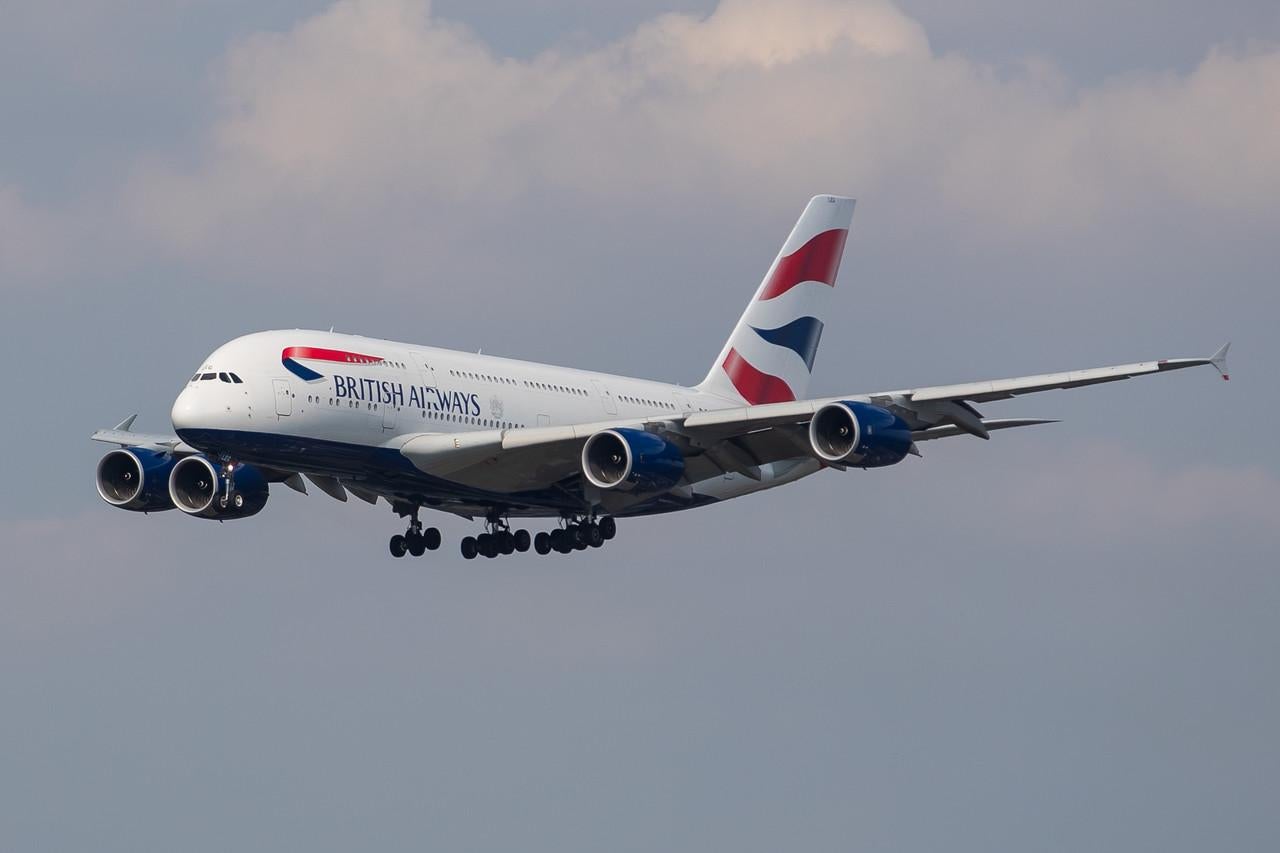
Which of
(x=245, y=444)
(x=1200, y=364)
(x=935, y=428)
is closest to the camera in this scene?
(x=1200, y=364)

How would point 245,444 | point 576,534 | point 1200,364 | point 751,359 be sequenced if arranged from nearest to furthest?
point 1200,364 → point 245,444 → point 576,534 → point 751,359

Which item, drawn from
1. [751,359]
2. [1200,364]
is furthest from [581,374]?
[1200,364]

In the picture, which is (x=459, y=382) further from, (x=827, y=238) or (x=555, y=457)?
(x=827, y=238)

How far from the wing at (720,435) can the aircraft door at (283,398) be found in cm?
358

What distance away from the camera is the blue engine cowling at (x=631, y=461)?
176 feet

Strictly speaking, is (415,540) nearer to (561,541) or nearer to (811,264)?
(561,541)

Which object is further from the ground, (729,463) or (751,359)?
(751,359)

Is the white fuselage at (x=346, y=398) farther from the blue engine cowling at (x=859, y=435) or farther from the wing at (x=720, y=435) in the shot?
the blue engine cowling at (x=859, y=435)

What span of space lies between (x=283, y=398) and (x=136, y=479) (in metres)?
11.1

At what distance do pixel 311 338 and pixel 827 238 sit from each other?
24.2 m

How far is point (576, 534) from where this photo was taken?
200ft

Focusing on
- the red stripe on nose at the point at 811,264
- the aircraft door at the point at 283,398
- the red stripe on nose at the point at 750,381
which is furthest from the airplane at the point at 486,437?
the red stripe on nose at the point at 811,264

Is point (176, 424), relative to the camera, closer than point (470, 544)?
Yes

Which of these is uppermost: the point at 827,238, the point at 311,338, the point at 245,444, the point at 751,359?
the point at 827,238
